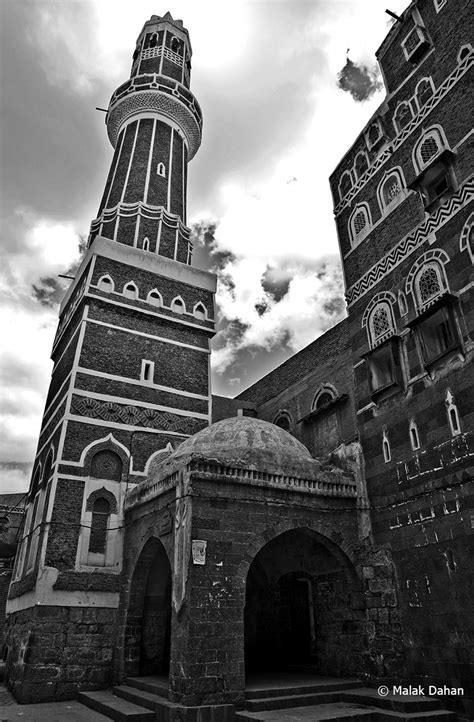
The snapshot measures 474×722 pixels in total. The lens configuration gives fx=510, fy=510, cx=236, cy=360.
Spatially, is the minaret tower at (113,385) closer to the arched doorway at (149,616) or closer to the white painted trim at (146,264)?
the white painted trim at (146,264)

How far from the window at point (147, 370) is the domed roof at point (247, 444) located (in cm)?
430

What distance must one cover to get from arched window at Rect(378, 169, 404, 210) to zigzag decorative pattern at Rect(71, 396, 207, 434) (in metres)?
9.39

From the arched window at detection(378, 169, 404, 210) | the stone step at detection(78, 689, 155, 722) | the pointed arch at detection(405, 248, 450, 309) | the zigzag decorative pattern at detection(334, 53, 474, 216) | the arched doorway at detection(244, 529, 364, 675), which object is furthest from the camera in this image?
the arched window at detection(378, 169, 404, 210)

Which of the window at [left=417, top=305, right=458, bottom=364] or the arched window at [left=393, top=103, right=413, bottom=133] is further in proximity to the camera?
the arched window at [left=393, top=103, right=413, bottom=133]

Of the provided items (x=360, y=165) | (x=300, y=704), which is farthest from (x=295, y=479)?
(x=360, y=165)

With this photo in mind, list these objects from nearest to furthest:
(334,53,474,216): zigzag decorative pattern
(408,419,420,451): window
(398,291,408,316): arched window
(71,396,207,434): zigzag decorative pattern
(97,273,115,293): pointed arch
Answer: (408,419,420,451): window
(334,53,474,216): zigzag decorative pattern
(398,291,408,316): arched window
(71,396,207,434): zigzag decorative pattern
(97,273,115,293): pointed arch

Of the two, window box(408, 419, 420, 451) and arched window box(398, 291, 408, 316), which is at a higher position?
arched window box(398, 291, 408, 316)

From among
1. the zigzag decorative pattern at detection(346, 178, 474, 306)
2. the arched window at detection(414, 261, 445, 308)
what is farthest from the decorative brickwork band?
the arched window at detection(414, 261, 445, 308)

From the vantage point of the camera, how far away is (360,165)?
1608 cm

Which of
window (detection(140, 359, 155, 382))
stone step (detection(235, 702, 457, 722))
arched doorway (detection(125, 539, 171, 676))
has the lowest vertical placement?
stone step (detection(235, 702, 457, 722))

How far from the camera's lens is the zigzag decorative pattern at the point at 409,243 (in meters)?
11.6

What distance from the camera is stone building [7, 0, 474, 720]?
1009 cm

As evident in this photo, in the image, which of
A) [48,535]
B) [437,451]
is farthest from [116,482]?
[437,451]

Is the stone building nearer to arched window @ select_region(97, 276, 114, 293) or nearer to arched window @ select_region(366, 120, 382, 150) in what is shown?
arched window @ select_region(97, 276, 114, 293)
